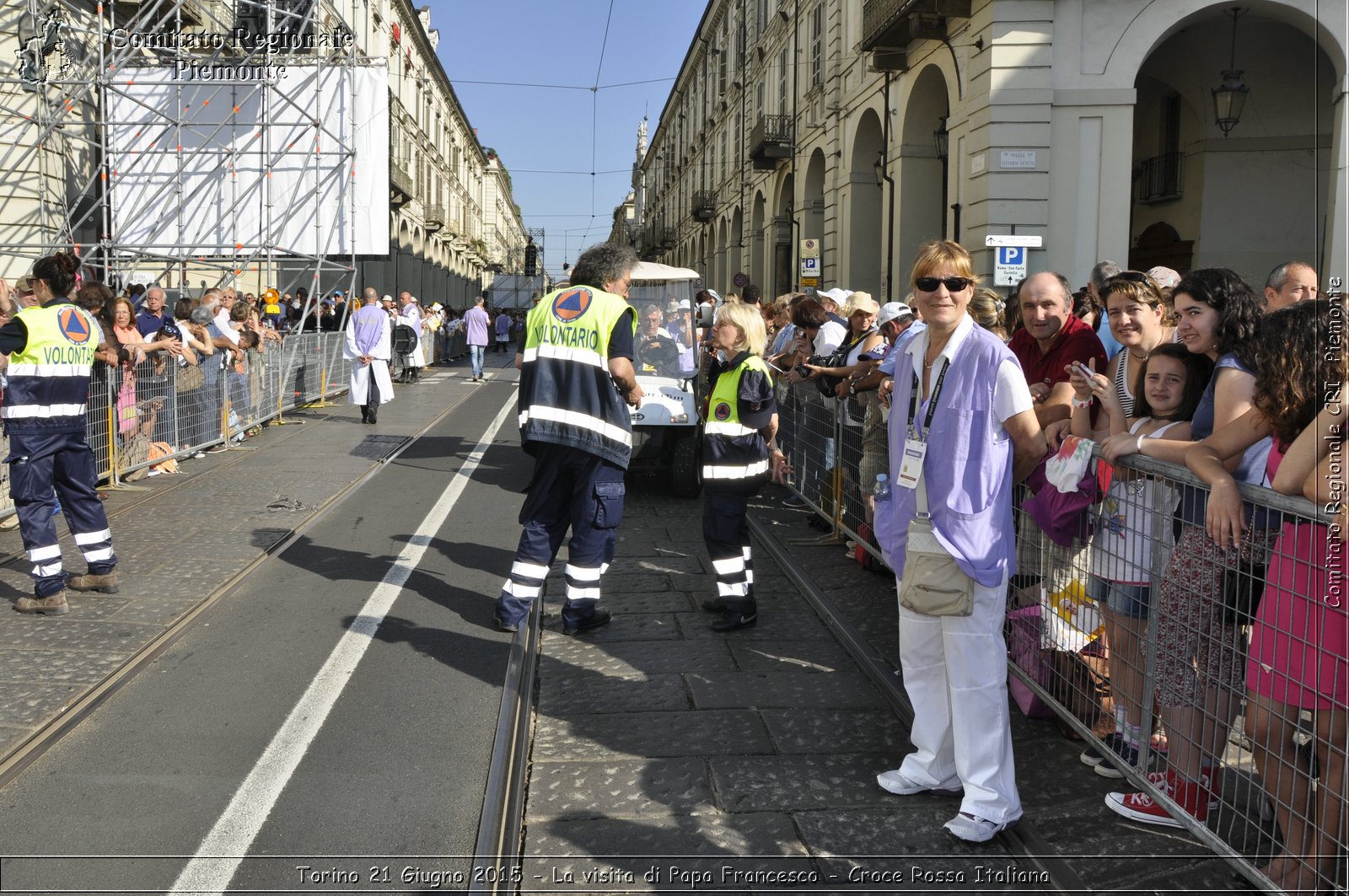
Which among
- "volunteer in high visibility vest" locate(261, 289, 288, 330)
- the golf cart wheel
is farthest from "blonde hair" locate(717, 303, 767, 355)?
"volunteer in high visibility vest" locate(261, 289, 288, 330)

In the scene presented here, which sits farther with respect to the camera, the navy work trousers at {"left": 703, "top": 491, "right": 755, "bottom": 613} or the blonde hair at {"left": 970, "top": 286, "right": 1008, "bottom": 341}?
the blonde hair at {"left": 970, "top": 286, "right": 1008, "bottom": 341}

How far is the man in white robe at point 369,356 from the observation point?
1526cm

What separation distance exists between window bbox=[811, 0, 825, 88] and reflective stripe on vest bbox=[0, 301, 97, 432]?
23.7 meters

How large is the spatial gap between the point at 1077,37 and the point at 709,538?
1403 centimetres

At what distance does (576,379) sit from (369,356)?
10.3 meters

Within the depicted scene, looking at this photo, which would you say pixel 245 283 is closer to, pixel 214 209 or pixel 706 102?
pixel 214 209

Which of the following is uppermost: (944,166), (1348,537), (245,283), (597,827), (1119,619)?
(944,166)

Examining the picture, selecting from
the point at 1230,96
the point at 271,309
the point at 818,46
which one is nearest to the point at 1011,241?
the point at 1230,96

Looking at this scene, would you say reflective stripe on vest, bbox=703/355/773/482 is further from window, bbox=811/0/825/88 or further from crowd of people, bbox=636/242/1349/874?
window, bbox=811/0/825/88

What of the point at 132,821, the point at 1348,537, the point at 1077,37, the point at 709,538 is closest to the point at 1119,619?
the point at 1348,537

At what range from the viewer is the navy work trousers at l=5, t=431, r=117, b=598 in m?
6.01

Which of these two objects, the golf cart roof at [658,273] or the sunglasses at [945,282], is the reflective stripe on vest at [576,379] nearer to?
the sunglasses at [945,282]

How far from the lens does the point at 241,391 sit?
537 inches

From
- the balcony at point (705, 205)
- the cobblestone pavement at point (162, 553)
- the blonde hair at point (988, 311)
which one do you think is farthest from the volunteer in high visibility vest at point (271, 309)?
the balcony at point (705, 205)
